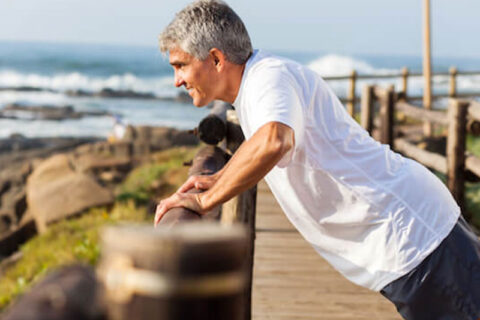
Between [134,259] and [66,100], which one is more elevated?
[134,259]

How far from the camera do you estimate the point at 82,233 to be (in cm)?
958

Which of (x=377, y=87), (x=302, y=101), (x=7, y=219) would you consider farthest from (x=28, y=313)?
(x=7, y=219)

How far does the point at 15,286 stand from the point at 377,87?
5.27 metres

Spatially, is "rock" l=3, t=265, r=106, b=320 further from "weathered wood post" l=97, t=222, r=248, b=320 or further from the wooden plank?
the wooden plank

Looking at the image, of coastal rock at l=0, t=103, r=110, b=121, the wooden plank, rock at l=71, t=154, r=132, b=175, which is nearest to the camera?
Answer: the wooden plank

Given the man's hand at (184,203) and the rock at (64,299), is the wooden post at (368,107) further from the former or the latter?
the rock at (64,299)

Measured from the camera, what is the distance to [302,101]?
6.64ft

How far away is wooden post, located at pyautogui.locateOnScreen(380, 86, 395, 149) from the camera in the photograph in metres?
8.61

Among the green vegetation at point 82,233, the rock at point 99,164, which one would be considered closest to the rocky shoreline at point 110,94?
the rock at point 99,164

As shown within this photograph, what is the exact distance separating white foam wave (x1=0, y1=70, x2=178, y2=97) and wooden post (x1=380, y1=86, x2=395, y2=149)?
36082 millimetres

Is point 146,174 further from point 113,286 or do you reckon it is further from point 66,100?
point 66,100

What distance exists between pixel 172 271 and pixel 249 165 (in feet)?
3.65

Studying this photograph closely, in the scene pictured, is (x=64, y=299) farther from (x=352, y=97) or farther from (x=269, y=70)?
(x=352, y=97)

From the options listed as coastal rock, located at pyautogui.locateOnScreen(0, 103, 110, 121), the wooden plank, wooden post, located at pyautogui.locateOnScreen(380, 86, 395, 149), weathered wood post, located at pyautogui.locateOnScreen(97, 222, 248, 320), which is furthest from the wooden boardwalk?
coastal rock, located at pyautogui.locateOnScreen(0, 103, 110, 121)
